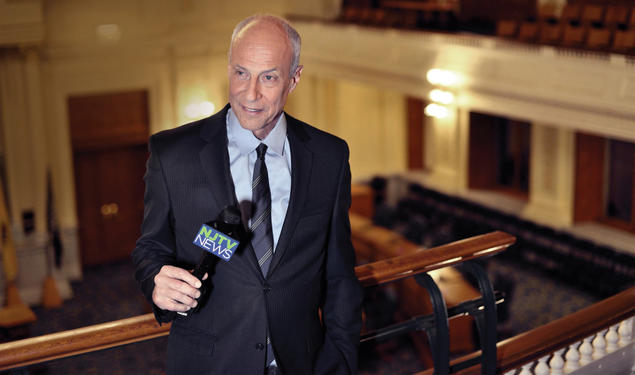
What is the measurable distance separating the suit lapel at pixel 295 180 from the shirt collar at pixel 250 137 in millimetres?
47

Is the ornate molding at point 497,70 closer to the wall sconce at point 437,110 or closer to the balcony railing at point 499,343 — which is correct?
the wall sconce at point 437,110

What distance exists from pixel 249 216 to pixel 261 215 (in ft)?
0.11

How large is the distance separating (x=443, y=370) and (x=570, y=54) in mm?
8193

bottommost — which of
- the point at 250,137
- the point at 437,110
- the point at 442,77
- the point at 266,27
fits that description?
the point at 437,110

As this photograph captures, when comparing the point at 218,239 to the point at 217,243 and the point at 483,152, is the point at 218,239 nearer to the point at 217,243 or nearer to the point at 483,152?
the point at 217,243

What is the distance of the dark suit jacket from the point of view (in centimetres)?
207

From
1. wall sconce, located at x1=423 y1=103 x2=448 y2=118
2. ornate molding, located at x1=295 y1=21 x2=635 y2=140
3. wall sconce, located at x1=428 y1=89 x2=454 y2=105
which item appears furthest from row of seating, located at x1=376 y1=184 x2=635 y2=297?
ornate molding, located at x1=295 y1=21 x2=635 y2=140

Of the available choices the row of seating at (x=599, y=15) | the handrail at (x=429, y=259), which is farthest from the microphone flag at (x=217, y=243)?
the row of seating at (x=599, y=15)

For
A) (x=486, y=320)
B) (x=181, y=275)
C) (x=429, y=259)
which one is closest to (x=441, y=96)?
(x=486, y=320)

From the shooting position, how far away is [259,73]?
2014mm

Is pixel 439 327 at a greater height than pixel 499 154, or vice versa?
pixel 439 327

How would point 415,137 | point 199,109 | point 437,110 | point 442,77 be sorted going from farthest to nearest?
point 415,137, point 199,109, point 437,110, point 442,77

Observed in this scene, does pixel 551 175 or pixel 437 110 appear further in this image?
pixel 551 175

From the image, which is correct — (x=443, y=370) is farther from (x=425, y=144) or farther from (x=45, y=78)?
(x=425, y=144)
